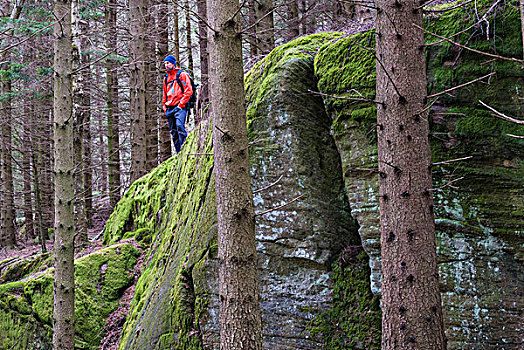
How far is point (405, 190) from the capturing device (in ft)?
11.7

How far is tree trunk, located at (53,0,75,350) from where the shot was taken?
548cm

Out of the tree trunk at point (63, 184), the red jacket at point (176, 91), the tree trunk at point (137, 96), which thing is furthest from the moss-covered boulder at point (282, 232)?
the tree trunk at point (137, 96)

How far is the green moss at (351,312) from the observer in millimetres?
4414

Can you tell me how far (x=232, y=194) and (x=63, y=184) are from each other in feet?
11.1

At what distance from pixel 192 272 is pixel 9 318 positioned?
18.3 ft

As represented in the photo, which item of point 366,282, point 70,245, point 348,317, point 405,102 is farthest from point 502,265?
point 70,245

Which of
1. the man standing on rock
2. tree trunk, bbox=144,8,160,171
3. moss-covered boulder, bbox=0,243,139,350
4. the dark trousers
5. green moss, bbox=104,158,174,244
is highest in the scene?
tree trunk, bbox=144,8,160,171

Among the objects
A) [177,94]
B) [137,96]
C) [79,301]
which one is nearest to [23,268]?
[79,301]

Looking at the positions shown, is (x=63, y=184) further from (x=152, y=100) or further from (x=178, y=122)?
(x=152, y=100)

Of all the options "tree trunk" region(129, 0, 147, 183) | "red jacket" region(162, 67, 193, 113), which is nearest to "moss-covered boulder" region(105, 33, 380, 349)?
"red jacket" region(162, 67, 193, 113)

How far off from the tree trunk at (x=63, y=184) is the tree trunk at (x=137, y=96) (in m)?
6.31

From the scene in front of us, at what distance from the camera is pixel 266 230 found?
496cm

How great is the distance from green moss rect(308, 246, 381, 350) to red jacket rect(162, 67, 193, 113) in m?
5.65

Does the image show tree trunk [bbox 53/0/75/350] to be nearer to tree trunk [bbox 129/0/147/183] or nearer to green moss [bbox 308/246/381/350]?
green moss [bbox 308/246/381/350]
